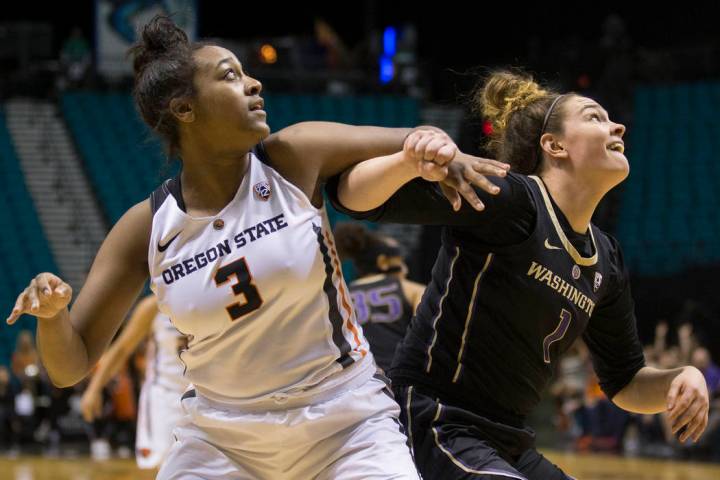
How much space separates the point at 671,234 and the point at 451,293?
11.8 m

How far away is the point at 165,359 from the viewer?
6406mm

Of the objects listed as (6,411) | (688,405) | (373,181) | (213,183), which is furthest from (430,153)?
(6,411)

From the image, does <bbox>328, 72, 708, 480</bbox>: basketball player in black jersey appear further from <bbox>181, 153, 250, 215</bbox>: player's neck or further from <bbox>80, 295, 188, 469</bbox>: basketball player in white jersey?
<bbox>80, 295, 188, 469</bbox>: basketball player in white jersey

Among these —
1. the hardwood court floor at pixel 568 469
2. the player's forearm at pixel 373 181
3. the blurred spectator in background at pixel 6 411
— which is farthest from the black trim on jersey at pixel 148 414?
the blurred spectator in background at pixel 6 411

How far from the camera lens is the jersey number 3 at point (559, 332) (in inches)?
123

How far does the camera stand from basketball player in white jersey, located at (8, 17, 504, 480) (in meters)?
2.76

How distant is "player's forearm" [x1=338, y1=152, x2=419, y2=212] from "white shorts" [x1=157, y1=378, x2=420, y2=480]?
1.64ft

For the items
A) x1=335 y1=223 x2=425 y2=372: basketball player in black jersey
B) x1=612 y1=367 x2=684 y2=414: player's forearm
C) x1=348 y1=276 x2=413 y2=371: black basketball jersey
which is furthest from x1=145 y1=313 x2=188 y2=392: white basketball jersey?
x1=612 y1=367 x2=684 y2=414: player's forearm

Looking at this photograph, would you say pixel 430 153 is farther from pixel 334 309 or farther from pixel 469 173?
pixel 334 309

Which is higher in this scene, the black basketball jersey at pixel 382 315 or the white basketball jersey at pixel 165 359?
the black basketball jersey at pixel 382 315

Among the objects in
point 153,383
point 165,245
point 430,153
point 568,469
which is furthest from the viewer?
point 568,469

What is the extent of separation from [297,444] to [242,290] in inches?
16.8

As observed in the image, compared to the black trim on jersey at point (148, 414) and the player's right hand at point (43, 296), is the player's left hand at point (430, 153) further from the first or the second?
the black trim on jersey at point (148, 414)

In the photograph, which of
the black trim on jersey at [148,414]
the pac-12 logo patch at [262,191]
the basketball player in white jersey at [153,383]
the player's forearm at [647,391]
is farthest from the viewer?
the black trim on jersey at [148,414]
